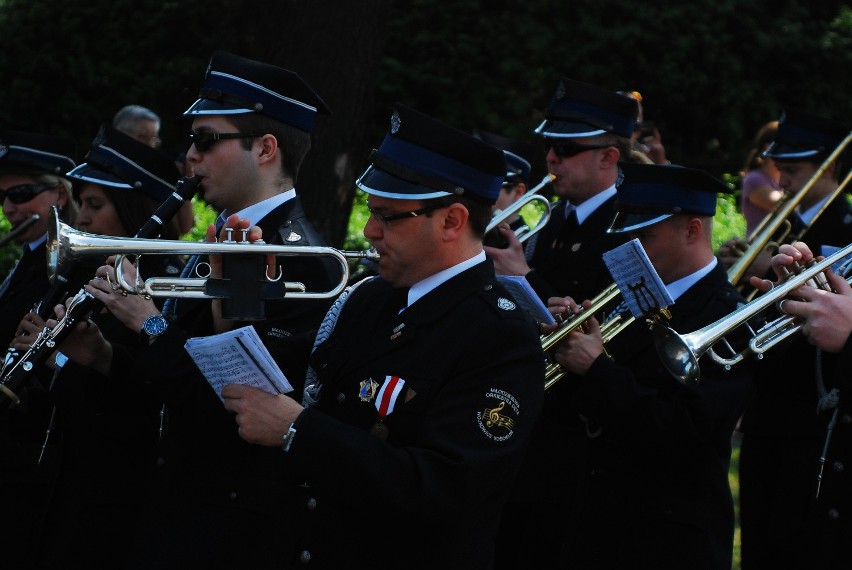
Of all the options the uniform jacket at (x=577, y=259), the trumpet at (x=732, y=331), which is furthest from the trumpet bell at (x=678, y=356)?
the uniform jacket at (x=577, y=259)

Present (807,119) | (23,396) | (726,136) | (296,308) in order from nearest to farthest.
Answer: (296,308), (23,396), (807,119), (726,136)

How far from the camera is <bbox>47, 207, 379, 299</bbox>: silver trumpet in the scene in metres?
4.36

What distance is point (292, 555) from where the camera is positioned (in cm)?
405

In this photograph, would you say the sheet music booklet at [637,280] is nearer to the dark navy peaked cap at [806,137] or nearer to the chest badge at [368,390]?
the chest badge at [368,390]

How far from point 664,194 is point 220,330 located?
1746 millimetres

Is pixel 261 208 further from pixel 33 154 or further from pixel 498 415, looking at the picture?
pixel 33 154

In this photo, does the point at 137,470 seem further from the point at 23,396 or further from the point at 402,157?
Result: the point at 402,157

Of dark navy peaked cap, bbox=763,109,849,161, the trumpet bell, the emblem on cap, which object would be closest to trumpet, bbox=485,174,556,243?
dark navy peaked cap, bbox=763,109,849,161

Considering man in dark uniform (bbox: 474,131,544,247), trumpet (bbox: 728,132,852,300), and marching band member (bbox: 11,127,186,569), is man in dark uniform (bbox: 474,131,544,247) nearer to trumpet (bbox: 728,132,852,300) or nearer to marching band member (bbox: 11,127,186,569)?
trumpet (bbox: 728,132,852,300)

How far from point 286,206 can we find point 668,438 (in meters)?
1.58

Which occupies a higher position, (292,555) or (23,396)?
(292,555)

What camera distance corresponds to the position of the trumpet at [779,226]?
22.3 feet

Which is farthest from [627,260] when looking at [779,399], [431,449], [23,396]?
[23,396]

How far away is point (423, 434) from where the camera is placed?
12.5ft
